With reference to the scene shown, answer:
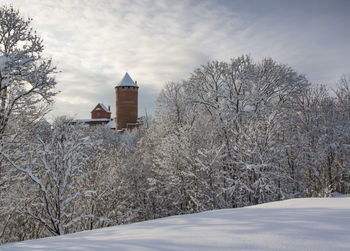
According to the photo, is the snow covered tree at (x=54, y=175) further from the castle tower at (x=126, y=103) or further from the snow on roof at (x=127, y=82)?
the snow on roof at (x=127, y=82)

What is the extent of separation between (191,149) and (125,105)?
47864 millimetres

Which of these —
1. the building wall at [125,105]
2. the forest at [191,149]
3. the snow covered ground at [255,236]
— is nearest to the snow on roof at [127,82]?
the building wall at [125,105]

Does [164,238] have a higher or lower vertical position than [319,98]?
lower

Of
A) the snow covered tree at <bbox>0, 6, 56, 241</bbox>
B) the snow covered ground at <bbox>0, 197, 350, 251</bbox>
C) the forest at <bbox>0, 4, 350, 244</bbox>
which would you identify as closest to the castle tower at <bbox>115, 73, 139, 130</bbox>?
the forest at <bbox>0, 4, 350, 244</bbox>

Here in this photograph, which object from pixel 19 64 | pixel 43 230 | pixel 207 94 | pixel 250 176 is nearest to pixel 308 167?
pixel 250 176

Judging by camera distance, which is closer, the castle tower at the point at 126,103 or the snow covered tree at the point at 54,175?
the snow covered tree at the point at 54,175

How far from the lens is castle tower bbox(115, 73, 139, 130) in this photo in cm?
6117

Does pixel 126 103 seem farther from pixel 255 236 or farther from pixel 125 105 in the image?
pixel 255 236

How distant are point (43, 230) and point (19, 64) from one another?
691 centimetres

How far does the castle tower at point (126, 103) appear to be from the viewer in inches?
2408

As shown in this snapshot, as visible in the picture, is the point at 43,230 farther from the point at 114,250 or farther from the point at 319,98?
the point at 319,98

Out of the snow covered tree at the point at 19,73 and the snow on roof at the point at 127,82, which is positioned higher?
the snow on roof at the point at 127,82

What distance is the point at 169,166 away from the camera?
16.5 m

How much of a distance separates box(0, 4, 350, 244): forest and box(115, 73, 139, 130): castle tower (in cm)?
3834
